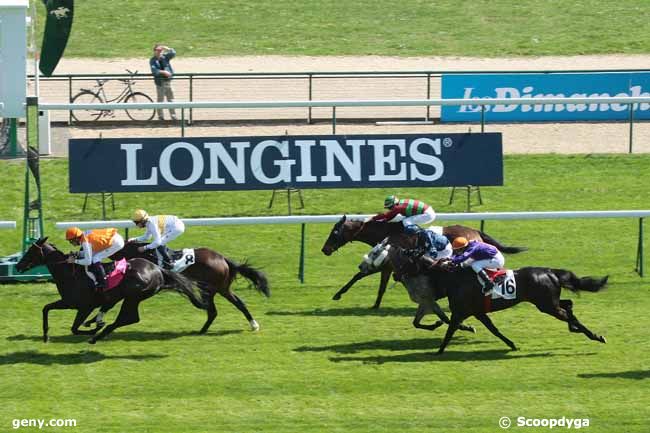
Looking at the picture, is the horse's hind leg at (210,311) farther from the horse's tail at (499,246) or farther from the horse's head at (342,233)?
the horse's tail at (499,246)

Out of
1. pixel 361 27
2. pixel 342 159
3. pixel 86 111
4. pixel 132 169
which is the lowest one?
pixel 132 169

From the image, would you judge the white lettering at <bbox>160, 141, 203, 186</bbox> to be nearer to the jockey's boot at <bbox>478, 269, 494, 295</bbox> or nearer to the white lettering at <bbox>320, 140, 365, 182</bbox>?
the white lettering at <bbox>320, 140, 365, 182</bbox>

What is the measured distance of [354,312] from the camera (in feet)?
52.1

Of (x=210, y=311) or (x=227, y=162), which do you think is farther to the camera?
(x=227, y=162)

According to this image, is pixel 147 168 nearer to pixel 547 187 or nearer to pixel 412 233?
pixel 412 233

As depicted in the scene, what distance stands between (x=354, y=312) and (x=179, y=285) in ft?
7.58

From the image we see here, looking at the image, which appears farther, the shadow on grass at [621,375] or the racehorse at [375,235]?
the racehorse at [375,235]

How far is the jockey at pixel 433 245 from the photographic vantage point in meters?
14.7

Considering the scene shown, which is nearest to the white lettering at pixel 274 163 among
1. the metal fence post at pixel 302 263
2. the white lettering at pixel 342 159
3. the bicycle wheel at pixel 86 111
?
the white lettering at pixel 342 159

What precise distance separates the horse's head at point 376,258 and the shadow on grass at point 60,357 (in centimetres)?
286

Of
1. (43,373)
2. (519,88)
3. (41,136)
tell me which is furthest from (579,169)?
(43,373)

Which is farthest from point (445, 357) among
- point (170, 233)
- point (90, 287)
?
point (90, 287)

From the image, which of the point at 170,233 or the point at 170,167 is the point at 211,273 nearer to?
the point at 170,233

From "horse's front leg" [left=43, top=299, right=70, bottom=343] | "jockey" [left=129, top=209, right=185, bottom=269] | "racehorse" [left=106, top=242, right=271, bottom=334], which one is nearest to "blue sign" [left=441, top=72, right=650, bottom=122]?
"racehorse" [left=106, top=242, right=271, bottom=334]
